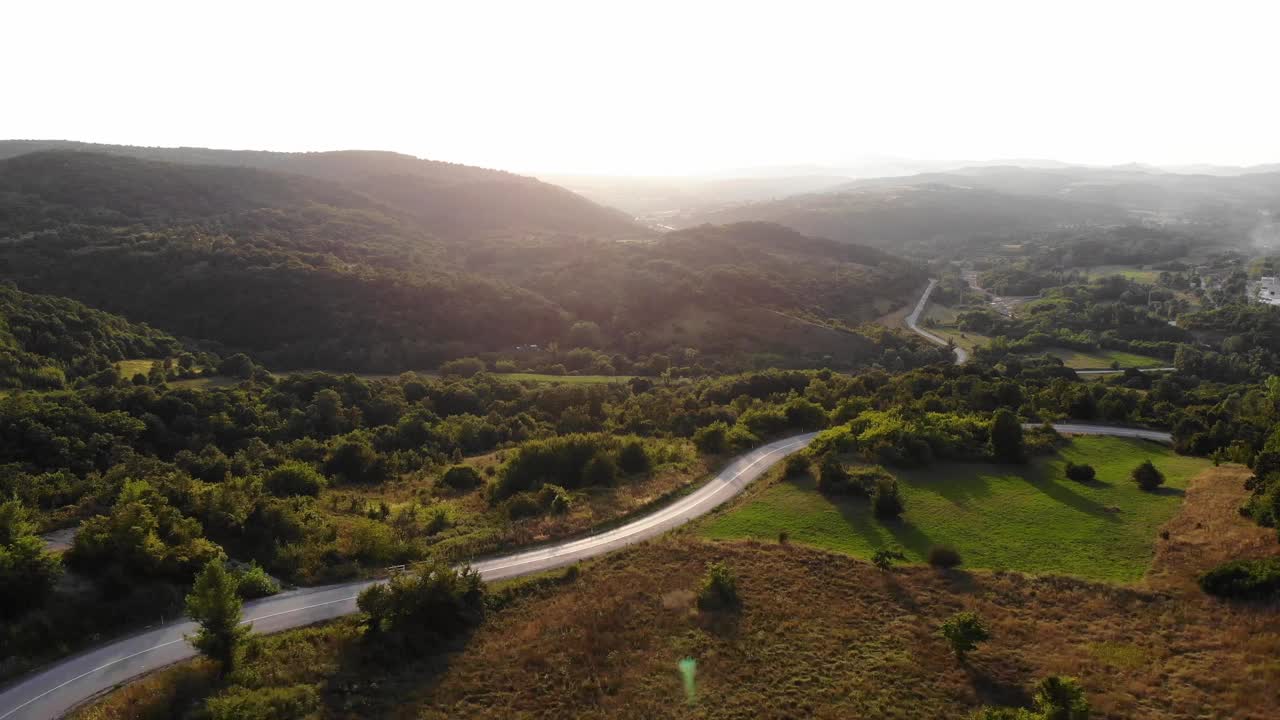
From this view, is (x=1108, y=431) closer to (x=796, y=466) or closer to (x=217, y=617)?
(x=796, y=466)

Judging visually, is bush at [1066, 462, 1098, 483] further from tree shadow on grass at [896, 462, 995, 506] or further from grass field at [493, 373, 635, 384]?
grass field at [493, 373, 635, 384]

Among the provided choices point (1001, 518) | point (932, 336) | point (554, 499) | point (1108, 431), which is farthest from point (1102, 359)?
point (554, 499)

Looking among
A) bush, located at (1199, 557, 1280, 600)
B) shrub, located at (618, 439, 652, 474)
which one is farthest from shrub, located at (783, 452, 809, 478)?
bush, located at (1199, 557, 1280, 600)

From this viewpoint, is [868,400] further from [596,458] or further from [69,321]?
[69,321]

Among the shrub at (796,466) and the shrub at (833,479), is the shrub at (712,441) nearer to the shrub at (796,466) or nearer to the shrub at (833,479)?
the shrub at (796,466)

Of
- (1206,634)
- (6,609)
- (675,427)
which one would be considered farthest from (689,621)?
(675,427)

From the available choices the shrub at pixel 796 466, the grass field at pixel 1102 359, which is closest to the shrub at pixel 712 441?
the shrub at pixel 796 466
